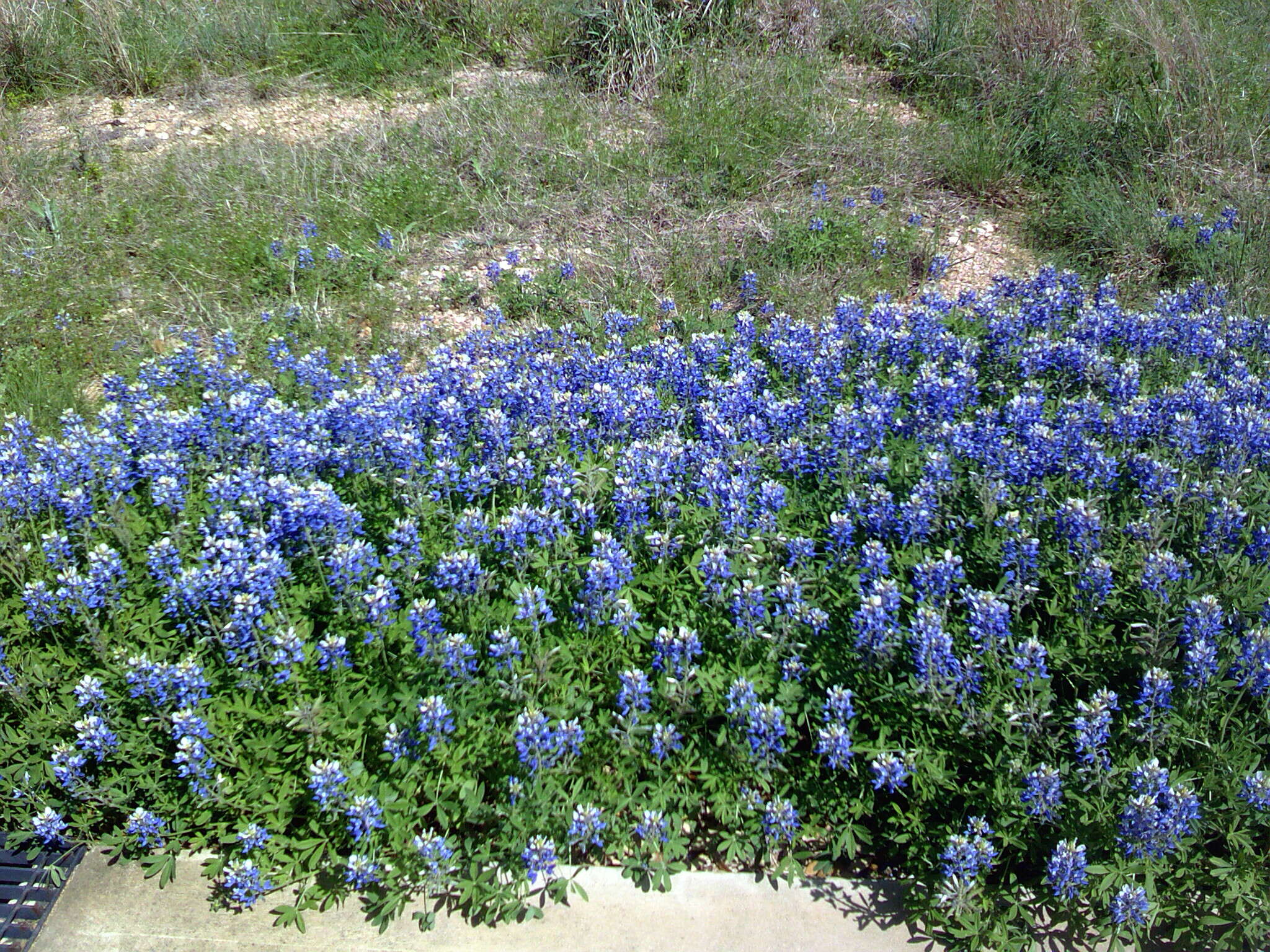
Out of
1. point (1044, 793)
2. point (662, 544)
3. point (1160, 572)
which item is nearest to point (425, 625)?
point (662, 544)

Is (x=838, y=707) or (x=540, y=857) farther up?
(x=838, y=707)

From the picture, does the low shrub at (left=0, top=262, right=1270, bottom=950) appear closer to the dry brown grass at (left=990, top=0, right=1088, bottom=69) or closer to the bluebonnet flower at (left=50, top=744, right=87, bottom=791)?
the bluebonnet flower at (left=50, top=744, right=87, bottom=791)

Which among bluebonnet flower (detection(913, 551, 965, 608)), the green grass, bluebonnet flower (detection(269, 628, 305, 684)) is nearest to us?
bluebonnet flower (detection(269, 628, 305, 684))

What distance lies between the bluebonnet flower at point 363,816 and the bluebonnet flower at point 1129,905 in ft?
5.79

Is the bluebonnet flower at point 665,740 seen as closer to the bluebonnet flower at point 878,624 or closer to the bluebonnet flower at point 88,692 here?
the bluebonnet flower at point 878,624

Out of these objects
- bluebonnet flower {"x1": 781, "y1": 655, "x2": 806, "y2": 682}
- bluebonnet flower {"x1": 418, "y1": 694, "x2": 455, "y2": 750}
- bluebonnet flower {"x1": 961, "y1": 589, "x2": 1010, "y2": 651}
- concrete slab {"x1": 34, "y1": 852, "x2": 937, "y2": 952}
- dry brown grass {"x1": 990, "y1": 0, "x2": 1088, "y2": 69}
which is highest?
dry brown grass {"x1": 990, "y1": 0, "x2": 1088, "y2": 69}

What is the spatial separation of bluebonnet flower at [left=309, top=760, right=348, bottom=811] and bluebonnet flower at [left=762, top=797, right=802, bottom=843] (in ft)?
3.56

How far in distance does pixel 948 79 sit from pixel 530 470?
5.63m

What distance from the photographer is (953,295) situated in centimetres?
575

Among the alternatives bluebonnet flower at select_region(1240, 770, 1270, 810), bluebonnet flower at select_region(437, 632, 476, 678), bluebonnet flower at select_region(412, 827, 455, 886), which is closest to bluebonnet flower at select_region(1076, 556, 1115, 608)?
bluebonnet flower at select_region(1240, 770, 1270, 810)

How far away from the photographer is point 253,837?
264cm

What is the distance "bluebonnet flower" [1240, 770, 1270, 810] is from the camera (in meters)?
2.34

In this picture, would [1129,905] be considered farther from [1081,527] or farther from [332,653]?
[332,653]

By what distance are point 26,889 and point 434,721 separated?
1233 mm
